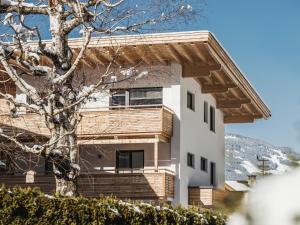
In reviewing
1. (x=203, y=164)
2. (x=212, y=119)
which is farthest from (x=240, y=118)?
(x=203, y=164)

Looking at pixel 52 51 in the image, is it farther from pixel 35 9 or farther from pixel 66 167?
pixel 66 167

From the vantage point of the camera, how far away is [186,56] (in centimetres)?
2895

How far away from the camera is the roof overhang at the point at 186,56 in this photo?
2739 cm

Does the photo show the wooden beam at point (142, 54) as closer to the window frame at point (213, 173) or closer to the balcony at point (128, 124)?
the balcony at point (128, 124)

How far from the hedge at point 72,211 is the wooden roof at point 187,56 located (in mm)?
7853

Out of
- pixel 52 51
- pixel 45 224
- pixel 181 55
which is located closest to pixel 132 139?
pixel 181 55

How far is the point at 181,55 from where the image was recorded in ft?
95.2

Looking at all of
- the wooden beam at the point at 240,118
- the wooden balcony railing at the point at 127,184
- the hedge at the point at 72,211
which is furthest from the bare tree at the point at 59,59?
the wooden beam at the point at 240,118

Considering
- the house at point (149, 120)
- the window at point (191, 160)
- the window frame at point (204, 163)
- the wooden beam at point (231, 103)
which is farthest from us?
the wooden beam at point (231, 103)

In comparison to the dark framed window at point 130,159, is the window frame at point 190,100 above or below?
above

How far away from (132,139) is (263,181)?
27140 mm

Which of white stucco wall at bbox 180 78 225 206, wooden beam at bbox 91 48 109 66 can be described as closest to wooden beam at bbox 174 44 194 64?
white stucco wall at bbox 180 78 225 206

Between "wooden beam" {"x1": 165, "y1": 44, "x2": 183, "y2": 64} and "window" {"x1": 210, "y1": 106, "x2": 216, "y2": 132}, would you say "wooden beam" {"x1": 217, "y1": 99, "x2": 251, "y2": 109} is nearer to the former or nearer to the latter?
"window" {"x1": 210, "y1": 106, "x2": 216, "y2": 132}

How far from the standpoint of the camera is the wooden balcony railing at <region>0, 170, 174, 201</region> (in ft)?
90.2
